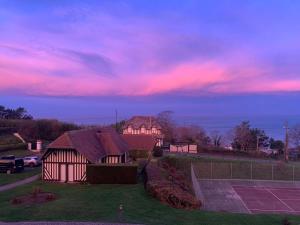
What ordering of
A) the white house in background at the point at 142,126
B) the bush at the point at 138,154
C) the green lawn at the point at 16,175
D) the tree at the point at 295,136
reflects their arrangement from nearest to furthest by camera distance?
the green lawn at the point at 16,175, the bush at the point at 138,154, the white house in background at the point at 142,126, the tree at the point at 295,136

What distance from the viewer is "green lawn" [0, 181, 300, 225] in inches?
803

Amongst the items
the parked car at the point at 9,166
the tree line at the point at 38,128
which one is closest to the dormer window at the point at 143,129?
the tree line at the point at 38,128

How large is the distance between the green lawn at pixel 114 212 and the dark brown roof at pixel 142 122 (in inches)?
2519

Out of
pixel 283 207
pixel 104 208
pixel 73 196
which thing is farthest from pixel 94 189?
pixel 283 207

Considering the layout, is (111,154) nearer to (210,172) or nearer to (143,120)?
(210,172)

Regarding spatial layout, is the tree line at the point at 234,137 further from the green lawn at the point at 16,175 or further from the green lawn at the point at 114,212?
the green lawn at the point at 114,212

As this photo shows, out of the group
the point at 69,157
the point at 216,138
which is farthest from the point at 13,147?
the point at 216,138

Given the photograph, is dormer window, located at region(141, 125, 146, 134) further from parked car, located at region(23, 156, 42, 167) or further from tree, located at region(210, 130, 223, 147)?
parked car, located at region(23, 156, 42, 167)

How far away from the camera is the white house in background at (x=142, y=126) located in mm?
92750

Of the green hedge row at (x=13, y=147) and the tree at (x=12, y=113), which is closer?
the green hedge row at (x=13, y=147)

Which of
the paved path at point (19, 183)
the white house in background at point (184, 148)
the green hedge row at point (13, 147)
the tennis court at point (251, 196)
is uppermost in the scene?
the green hedge row at point (13, 147)

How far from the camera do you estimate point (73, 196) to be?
1097 inches

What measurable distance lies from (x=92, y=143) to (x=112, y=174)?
7149 mm

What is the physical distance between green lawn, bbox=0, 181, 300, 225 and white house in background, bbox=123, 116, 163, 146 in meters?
63.0
